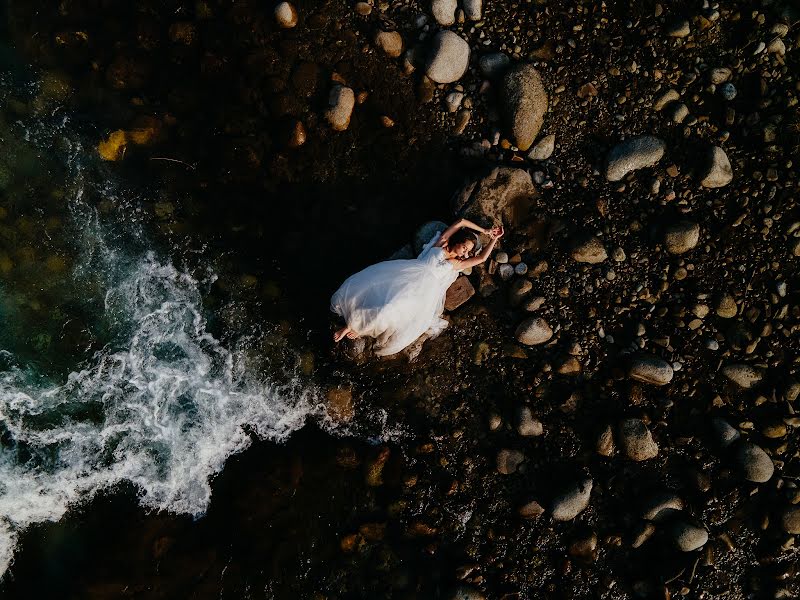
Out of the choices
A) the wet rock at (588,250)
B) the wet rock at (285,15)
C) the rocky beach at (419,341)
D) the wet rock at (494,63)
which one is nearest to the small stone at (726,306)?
the rocky beach at (419,341)

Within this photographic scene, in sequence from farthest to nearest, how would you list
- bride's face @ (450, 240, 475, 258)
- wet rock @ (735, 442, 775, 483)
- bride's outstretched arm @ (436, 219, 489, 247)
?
wet rock @ (735, 442, 775, 483)
bride's outstretched arm @ (436, 219, 489, 247)
bride's face @ (450, 240, 475, 258)

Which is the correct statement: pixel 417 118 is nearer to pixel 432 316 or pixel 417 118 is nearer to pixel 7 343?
pixel 432 316

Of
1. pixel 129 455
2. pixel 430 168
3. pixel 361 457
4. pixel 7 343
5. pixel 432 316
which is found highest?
pixel 430 168

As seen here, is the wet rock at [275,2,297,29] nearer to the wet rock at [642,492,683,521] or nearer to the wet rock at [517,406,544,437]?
the wet rock at [517,406,544,437]

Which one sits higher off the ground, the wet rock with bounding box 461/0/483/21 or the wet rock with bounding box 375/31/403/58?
the wet rock with bounding box 461/0/483/21

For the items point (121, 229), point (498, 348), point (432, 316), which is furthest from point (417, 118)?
point (121, 229)

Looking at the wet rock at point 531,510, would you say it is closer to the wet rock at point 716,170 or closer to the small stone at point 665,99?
the wet rock at point 716,170

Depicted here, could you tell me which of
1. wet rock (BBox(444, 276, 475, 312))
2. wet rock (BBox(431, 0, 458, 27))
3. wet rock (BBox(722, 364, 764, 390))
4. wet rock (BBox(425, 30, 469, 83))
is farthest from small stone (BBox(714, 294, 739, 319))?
wet rock (BBox(431, 0, 458, 27))

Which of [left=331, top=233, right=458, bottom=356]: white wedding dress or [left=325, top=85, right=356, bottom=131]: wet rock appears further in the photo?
[left=325, top=85, right=356, bottom=131]: wet rock
